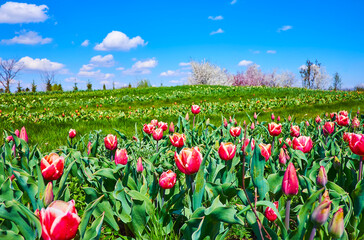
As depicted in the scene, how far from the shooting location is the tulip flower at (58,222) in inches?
30.5

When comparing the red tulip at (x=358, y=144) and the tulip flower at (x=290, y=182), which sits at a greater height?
the red tulip at (x=358, y=144)

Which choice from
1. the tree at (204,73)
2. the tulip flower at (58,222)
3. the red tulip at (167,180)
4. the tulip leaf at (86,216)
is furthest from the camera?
the tree at (204,73)

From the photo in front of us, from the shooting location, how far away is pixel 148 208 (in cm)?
137

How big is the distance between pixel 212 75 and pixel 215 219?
44.0m

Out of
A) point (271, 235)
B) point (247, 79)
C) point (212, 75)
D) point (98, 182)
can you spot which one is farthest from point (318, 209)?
point (247, 79)

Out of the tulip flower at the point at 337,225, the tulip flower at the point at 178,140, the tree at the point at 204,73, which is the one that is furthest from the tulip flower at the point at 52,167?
the tree at the point at 204,73

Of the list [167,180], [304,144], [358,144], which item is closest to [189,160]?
[167,180]

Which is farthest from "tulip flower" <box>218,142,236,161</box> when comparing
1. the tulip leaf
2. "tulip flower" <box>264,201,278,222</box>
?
the tulip leaf

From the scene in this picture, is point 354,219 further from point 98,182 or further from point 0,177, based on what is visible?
point 0,177

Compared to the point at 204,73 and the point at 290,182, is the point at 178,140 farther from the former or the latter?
the point at 204,73

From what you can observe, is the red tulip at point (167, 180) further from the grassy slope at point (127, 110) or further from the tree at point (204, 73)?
the tree at point (204, 73)

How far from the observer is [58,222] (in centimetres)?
77

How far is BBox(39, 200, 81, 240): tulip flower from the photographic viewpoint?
776mm

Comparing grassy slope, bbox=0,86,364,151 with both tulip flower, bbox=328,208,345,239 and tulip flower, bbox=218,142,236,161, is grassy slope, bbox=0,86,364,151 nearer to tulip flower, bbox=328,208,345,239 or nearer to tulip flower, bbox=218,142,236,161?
tulip flower, bbox=218,142,236,161
